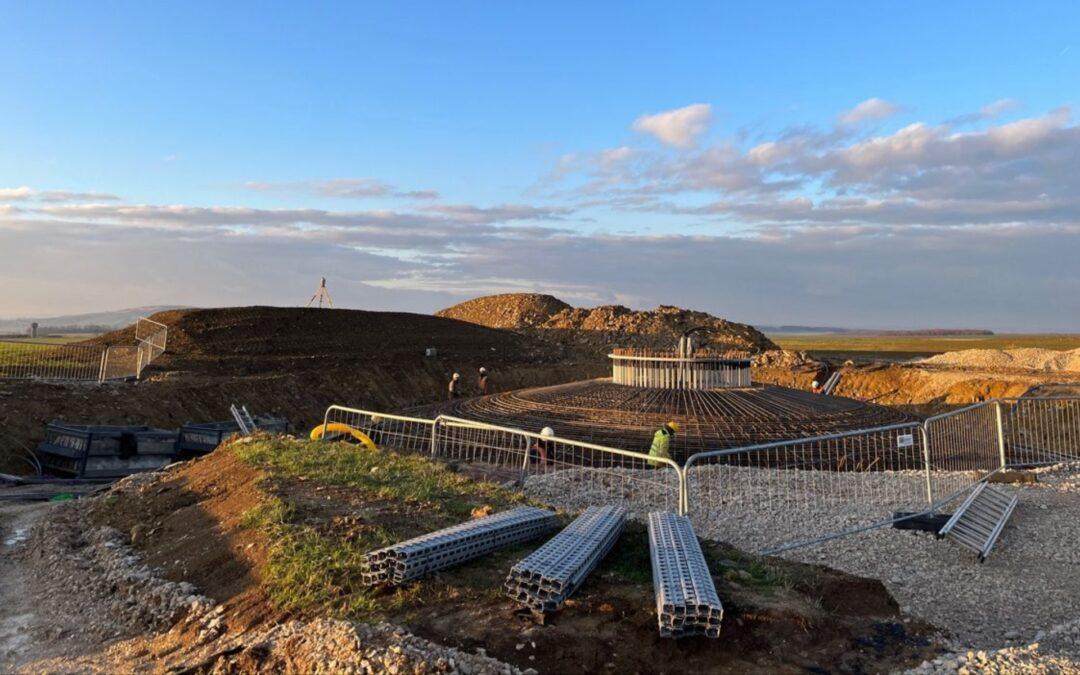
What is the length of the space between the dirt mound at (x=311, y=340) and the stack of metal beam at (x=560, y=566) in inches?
898

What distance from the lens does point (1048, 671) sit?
4.46 m

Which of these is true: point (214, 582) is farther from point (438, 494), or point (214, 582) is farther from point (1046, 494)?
point (1046, 494)

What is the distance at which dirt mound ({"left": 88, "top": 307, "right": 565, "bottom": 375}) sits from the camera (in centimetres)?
2769

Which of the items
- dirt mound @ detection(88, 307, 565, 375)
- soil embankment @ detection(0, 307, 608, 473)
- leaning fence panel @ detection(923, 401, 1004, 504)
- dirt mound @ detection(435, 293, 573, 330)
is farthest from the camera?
dirt mound @ detection(435, 293, 573, 330)

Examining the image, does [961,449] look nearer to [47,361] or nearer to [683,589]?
[683,589]

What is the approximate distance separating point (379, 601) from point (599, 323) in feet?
159

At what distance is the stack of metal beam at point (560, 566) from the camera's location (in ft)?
16.3

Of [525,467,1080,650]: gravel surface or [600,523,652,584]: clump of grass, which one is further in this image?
[525,467,1080,650]: gravel surface

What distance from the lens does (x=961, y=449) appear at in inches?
474

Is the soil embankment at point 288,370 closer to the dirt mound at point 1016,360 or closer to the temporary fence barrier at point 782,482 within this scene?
the temporary fence barrier at point 782,482

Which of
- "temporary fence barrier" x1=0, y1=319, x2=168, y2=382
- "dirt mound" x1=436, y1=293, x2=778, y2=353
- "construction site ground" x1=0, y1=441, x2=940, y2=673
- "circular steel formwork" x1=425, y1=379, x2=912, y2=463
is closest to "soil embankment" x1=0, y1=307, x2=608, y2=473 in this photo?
"temporary fence barrier" x1=0, y1=319, x2=168, y2=382

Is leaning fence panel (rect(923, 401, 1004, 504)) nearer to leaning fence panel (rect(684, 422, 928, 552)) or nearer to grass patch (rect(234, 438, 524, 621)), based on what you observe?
leaning fence panel (rect(684, 422, 928, 552))

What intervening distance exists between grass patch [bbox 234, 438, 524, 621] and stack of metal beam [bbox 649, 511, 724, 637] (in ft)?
4.72

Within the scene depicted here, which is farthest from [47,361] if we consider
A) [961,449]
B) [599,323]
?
[599,323]
